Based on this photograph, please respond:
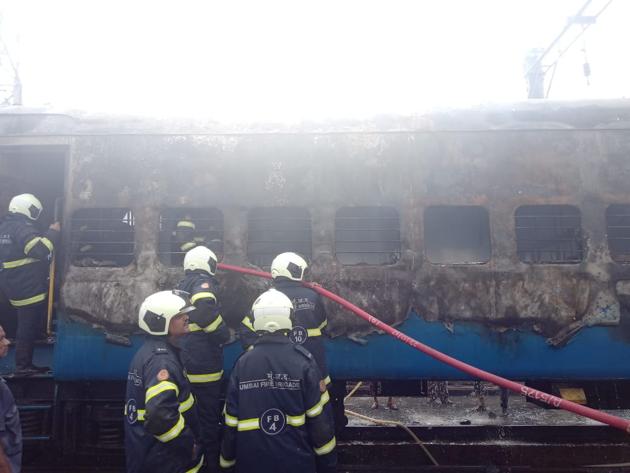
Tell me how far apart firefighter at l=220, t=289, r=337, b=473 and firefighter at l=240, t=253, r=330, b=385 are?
1.14 m

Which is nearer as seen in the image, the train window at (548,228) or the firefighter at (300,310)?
the firefighter at (300,310)

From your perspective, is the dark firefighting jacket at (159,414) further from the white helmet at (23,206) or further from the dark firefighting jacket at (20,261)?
the white helmet at (23,206)

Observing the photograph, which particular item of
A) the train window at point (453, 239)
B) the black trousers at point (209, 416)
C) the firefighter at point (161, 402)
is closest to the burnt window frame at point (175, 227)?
the black trousers at point (209, 416)

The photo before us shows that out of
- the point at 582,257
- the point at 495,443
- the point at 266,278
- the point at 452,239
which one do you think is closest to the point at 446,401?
the point at 495,443

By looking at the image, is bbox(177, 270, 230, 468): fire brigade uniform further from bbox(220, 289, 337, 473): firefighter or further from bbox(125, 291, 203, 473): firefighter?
bbox(220, 289, 337, 473): firefighter

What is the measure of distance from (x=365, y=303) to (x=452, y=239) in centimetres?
178

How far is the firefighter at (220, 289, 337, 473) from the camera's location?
3021mm

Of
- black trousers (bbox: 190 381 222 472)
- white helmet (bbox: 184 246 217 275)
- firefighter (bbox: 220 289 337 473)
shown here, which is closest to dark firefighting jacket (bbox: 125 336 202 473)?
firefighter (bbox: 220 289 337 473)

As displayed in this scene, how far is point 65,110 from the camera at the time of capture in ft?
17.4

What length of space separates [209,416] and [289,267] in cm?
150

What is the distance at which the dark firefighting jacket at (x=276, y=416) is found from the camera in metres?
3.02

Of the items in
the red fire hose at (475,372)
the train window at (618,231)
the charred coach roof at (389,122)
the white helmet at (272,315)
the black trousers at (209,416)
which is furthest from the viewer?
the charred coach roof at (389,122)

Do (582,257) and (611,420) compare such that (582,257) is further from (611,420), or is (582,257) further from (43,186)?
(43,186)

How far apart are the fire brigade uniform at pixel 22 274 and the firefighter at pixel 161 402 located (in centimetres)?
253
